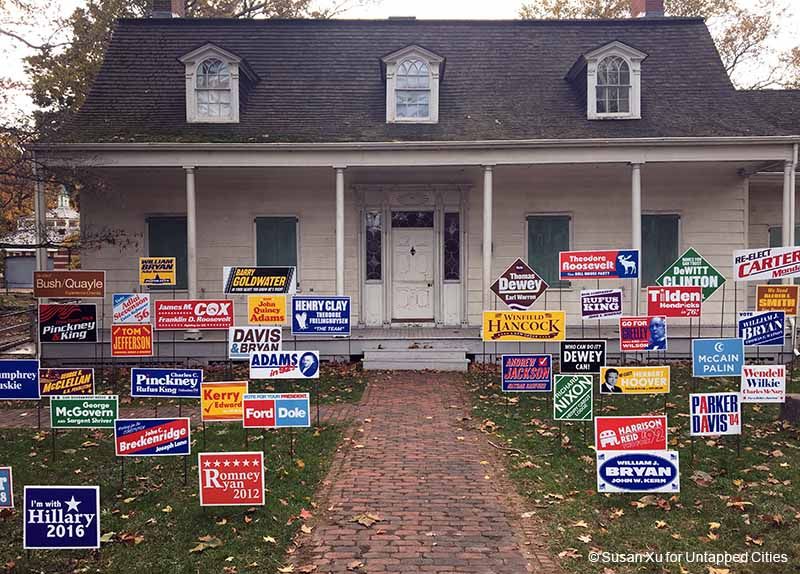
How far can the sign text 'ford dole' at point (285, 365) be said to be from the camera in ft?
27.1

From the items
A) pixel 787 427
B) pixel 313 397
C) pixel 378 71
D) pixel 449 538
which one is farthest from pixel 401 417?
pixel 378 71

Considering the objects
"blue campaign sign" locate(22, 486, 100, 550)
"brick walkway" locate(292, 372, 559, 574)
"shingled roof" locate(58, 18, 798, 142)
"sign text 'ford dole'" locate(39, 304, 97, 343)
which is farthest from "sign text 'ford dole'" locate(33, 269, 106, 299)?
"blue campaign sign" locate(22, 486, 100, 550)

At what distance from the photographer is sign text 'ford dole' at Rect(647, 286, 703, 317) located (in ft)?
33.3

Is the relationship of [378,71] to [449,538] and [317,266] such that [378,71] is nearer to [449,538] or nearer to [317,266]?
[317,266]

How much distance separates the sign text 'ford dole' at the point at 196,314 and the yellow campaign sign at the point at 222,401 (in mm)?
3327

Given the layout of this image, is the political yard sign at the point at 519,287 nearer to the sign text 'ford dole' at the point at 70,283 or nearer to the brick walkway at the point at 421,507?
the brick walkway at the point at 421,507

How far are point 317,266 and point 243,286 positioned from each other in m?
4.60

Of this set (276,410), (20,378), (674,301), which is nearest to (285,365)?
(276,410)

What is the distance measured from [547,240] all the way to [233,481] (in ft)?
35.0

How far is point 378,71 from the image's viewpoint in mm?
15227

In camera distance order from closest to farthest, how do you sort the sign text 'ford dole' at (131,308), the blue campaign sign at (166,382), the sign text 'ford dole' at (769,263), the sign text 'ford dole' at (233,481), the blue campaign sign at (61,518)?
the blue campaign sign at (61,518)
the sign text 'ford dole' at (233,481)
the blue campaign sign at (166,382)
the sign text 'ford dole' at (769,263)
the sign text 'ford dole' at (131,308)

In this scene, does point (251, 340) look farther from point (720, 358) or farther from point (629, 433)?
point (720, 358)

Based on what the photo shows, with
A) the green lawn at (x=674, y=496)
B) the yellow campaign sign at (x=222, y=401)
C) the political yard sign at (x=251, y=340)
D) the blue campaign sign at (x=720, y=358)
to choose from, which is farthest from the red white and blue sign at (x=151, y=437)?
the blue campaign sign at (x=720, y=358)

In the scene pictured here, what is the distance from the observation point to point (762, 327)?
8.93 metres
